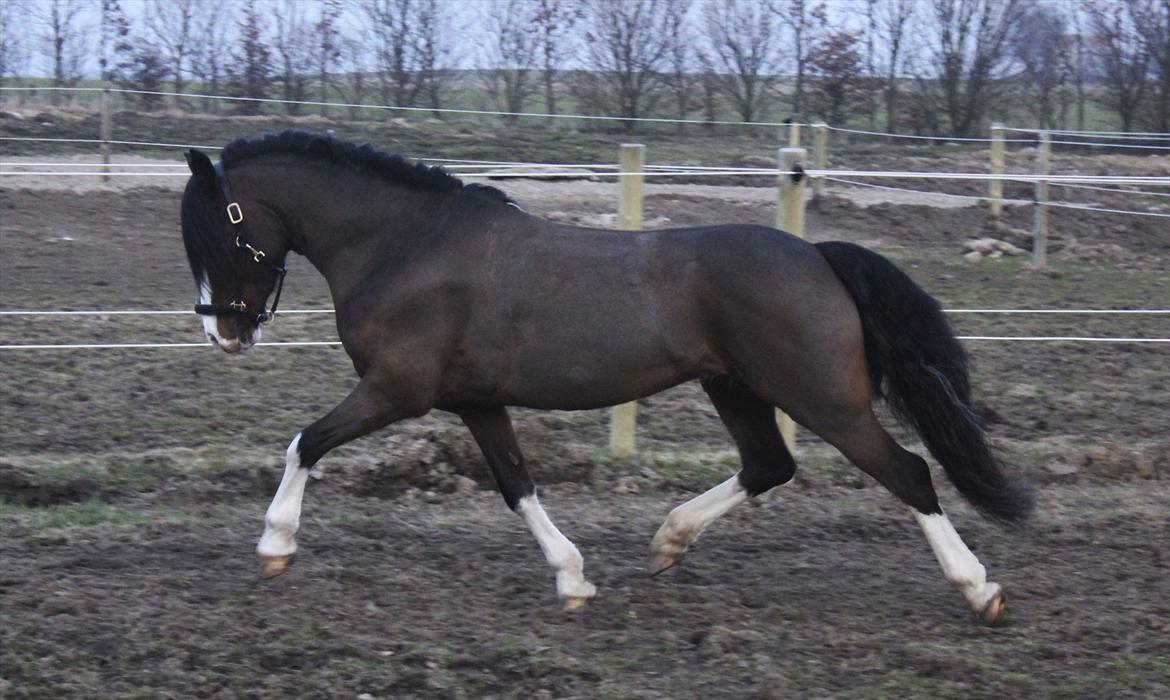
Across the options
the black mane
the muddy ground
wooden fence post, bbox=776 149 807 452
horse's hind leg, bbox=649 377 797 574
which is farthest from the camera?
wooden fence post, bbox=776 149 807 452

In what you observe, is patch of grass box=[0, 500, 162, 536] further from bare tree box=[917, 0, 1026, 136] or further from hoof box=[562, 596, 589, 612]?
bare tree box=[917, 0, 1026, 136]

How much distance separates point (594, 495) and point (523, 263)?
2.07 meters

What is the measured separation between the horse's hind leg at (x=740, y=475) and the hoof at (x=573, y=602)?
0.46 m

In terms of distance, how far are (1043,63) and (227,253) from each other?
65.5ft

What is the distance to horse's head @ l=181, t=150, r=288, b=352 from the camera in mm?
4953

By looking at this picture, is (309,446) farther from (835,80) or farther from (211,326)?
(835,80)

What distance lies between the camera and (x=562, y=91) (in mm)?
19734

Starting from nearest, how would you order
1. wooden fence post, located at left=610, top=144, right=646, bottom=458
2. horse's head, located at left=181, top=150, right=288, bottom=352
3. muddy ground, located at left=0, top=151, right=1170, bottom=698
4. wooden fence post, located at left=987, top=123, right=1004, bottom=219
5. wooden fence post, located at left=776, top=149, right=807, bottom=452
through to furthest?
muddy ground, located at left=0, top=151, right=1170, bottom=698 → horse's head, located at left=181, top=150, right=288, bottom=352 → wooden fence post, located at left=776, top=149, right=807, bottom=452 → wooden fence post, located at left=610, top=144, right=646, bottom=458 → wooden fence post, located at left=987, top=123, right=1004, bottom=219

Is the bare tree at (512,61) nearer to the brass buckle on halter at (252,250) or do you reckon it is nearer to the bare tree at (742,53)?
the bare tree at (742,53)

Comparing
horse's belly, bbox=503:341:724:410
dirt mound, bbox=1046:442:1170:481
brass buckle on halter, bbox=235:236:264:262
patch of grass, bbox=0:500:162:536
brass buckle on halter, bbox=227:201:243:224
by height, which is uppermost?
brass buckle on halter, bbox=227:201:243:224

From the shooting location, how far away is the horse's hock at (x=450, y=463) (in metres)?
6.60

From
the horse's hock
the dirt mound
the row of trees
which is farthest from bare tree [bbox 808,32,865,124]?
the horse's hock

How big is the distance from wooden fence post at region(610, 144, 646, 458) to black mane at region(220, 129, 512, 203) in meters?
2.09

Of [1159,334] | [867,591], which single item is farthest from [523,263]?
[1159,334]
